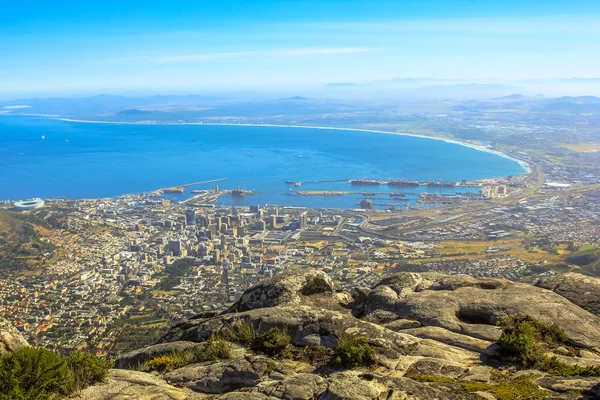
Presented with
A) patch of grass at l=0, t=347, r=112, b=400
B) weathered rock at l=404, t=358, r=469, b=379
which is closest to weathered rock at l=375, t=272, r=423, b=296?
weathered rock at l=404, t=358, r=469, b=379

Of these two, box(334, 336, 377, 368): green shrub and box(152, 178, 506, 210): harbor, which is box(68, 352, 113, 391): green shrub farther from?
box(152, 178, 506, 210): harbor

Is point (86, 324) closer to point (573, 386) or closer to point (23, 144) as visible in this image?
point (573, 386)

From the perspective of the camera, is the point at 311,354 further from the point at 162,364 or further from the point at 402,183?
the point at 402,183

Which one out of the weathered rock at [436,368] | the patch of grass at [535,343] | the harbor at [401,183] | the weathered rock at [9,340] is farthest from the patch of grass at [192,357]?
the harbor at [401,183]

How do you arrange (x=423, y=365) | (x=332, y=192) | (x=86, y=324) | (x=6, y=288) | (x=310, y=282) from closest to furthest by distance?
1. (x=423, y=365)
2. (x=310, y=282)
3. (x=86, y=324)
4. (x=6, y=288)
5. (x=332, y=192)

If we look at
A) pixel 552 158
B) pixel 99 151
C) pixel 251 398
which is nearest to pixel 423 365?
pixel 251 398

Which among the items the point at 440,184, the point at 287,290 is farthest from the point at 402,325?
the point at 440,184
